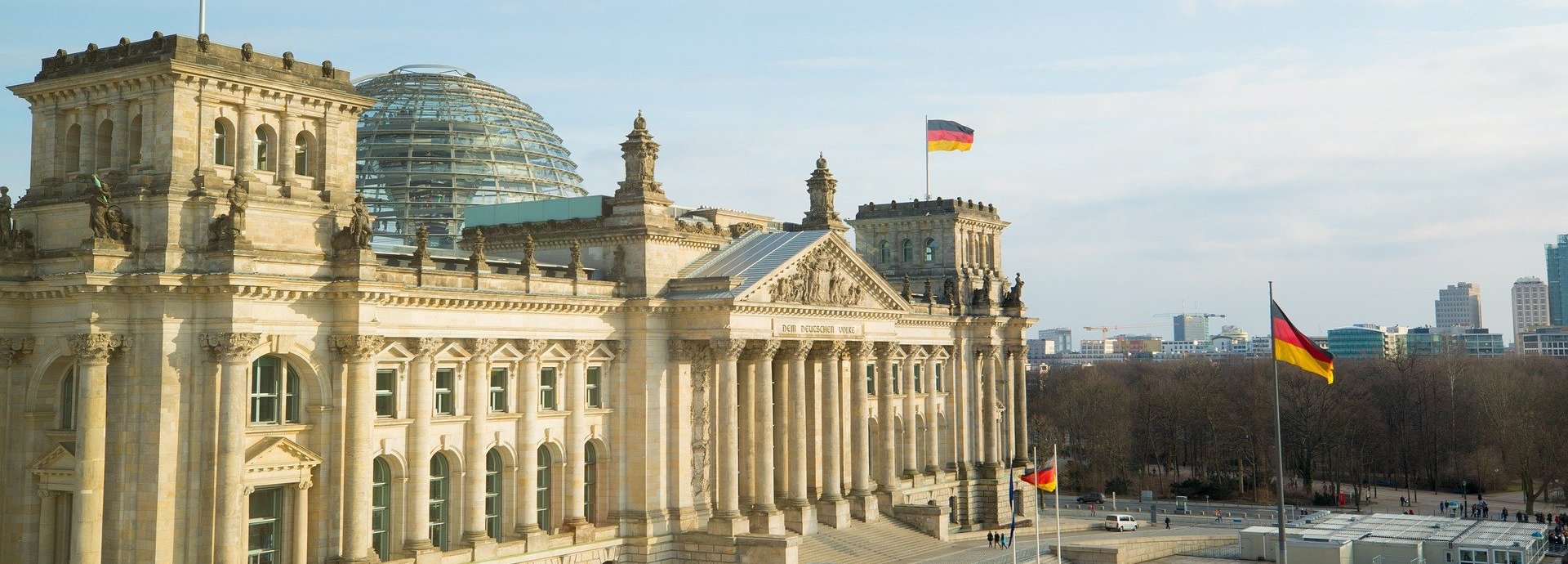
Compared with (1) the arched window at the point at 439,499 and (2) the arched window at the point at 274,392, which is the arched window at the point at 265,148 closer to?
(2) the arched window at the point at 274,392

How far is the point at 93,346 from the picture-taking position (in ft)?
135

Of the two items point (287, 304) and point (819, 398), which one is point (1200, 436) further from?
point (287, 304)

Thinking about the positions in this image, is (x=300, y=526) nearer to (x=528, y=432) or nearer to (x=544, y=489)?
(x=528, y=432)

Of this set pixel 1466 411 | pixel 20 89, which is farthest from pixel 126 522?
pixel 1466 411

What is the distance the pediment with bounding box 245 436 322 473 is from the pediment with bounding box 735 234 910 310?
21727 millimetres

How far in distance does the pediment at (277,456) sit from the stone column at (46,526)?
638 centimetres

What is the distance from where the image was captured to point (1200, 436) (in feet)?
451

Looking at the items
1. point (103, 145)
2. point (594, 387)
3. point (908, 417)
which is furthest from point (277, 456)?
point (908, 417)

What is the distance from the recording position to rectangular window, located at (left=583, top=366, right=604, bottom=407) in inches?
2387

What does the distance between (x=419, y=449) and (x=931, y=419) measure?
42387 millimetres

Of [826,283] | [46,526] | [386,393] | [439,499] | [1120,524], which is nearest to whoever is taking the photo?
[46,526]

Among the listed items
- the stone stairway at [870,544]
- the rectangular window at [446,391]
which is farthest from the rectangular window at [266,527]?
the stone stairway at [870,544]

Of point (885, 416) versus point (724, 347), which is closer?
point (724, 347)

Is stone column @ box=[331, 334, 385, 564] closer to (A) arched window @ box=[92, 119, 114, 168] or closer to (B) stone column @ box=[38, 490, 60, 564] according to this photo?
(B) stone column @ box=[38, 490, 60, 564]
